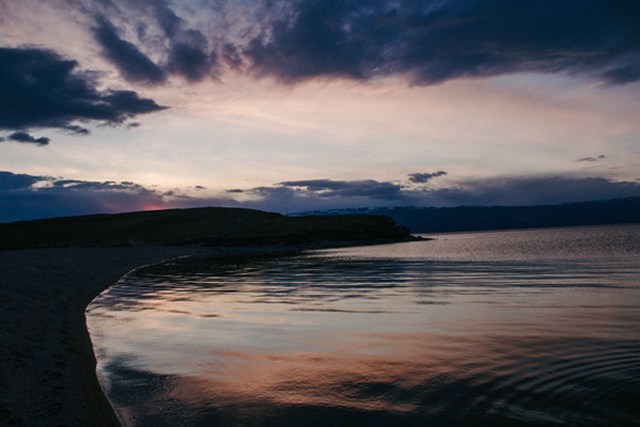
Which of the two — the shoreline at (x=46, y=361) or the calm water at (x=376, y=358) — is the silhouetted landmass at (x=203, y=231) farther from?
the calm water at (x=376, y=358)

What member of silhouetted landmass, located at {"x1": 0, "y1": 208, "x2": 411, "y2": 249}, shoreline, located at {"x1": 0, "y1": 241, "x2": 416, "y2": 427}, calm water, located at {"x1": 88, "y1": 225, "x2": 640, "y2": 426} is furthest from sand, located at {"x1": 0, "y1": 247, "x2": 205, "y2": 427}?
silhouetted landmass, located at {"x1": 0, "y1": 208, "x2": 411, "y2": 249}

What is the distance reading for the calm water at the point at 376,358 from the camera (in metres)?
8.35

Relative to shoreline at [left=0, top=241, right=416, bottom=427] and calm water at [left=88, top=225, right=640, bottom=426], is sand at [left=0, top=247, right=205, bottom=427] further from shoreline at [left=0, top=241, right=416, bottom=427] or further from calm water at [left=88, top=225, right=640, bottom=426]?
calm water at [left=88, top=225, right=640, bottom=426]

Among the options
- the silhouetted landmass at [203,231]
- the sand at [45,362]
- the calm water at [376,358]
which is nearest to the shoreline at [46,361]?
the sand at [45,362]

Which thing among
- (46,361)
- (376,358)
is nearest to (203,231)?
(46,361)

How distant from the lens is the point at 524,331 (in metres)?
14.6

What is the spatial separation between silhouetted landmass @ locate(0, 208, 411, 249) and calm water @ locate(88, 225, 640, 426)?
9683 centimetres

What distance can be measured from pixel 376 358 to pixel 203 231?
430 feet

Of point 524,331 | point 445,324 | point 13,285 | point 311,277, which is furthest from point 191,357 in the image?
point 311,277

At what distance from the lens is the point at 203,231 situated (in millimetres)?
137375

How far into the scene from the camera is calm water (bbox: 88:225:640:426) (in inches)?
329

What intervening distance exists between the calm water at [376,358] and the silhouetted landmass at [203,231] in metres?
96.8

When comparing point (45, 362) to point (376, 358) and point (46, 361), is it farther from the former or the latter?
point (376, 358)

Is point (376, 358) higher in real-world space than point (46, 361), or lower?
lower
